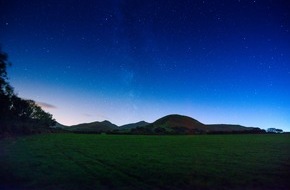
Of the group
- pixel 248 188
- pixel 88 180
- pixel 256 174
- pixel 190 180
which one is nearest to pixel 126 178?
pixel 88 180

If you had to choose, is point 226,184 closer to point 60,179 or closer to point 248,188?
point 248,188

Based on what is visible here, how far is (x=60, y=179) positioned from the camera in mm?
18109

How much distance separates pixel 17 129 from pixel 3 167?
76293 millimetres

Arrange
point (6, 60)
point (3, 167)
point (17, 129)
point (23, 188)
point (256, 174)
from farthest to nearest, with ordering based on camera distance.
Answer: point (17, 129)
point (6, 60)
point (3, 167)
point (256, 174)
point (23, 188)

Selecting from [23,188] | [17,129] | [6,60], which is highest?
[6,60]

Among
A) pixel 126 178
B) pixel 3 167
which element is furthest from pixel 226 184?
pixel 3 167

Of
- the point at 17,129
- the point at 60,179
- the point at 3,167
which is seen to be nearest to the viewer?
the point at 60,179

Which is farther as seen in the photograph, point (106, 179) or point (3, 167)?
point (3, 167)

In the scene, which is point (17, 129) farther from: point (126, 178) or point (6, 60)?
point (126, 178)

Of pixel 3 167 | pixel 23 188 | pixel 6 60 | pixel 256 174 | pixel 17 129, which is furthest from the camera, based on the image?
pixel 17 129

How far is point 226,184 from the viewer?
1691 cm

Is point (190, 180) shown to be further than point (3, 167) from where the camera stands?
No

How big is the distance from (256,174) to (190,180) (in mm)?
5359

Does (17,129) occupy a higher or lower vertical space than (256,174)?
higher
